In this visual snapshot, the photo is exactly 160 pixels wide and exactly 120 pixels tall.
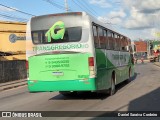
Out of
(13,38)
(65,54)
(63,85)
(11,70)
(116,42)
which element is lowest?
(11,70)

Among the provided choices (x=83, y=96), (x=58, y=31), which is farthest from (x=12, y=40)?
(x=58, y=31)

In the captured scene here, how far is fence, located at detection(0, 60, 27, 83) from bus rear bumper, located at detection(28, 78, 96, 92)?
1759 cm

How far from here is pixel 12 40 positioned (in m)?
39.6

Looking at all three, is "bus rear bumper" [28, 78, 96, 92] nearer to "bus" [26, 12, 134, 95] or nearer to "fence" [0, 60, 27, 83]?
"bus" [26, 12, 134, 95]

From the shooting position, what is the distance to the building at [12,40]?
1524 inches

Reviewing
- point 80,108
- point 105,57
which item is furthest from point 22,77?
point 80,108

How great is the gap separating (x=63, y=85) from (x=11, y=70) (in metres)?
20.2

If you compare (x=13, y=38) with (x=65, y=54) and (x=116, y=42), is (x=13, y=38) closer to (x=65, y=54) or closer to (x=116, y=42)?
(x=116, y=42)

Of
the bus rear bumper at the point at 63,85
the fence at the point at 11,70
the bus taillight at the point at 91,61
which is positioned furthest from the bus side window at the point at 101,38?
the fence at the point at 11,70

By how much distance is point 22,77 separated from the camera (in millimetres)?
35031

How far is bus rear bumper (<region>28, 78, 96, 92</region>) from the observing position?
42.2ft

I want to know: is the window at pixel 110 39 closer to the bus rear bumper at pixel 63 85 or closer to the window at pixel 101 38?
the window at pixel 101 38

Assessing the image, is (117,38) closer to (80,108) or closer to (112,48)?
(112,48)

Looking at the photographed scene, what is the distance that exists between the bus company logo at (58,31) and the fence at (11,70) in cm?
1793
